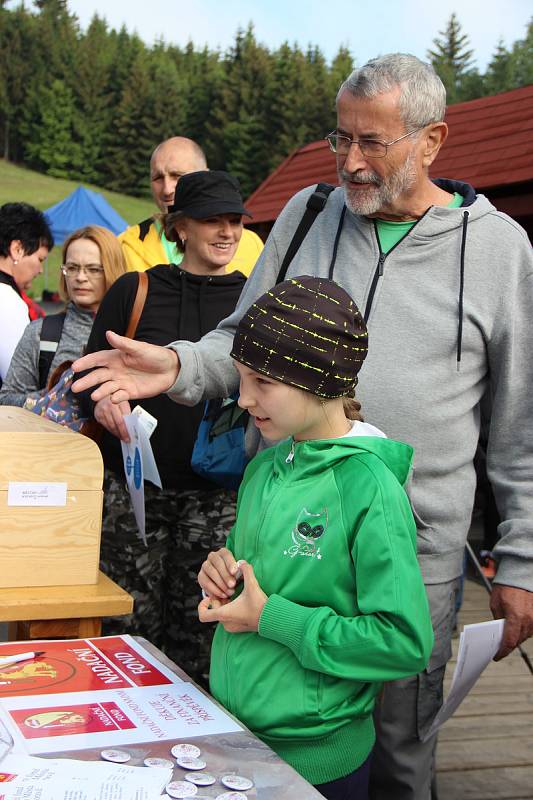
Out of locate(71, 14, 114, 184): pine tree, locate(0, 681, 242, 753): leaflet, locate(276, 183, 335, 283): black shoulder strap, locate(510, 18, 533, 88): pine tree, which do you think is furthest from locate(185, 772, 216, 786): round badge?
locate(510, 18, 533, 88): pine tree

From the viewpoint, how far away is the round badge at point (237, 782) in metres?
1.15

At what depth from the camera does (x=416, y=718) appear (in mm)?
1927

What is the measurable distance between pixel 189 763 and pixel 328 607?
1.13 feet

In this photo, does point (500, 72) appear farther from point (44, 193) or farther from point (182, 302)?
point (182, 302)

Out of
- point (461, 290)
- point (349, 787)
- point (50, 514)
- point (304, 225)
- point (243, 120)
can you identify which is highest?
point (243, 120)

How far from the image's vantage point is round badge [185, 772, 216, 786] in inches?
45.6

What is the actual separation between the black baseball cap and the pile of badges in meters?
1.95

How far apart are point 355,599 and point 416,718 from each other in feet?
2.04

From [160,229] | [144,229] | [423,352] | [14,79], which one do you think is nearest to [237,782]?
[423,352]

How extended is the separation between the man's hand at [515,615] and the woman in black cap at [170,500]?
1.05 metres

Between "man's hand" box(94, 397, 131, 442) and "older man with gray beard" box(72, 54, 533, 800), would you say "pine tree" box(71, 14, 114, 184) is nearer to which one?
"man's hand" box(94, 397, 131, 442)

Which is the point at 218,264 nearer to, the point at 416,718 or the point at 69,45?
the point at 416,718

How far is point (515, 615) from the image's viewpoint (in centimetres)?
188

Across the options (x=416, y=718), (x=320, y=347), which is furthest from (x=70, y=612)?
(x=320, y=347)
